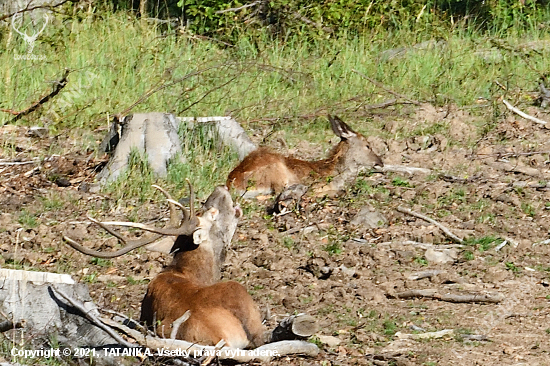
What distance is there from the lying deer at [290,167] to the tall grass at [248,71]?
460 mm

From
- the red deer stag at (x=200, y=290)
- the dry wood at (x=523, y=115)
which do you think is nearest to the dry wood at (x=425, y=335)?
the red deer stag at (x=200, y=290)

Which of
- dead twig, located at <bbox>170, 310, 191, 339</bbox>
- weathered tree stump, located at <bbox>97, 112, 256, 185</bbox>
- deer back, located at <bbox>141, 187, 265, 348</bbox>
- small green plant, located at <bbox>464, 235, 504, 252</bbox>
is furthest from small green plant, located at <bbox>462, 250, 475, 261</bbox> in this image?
weathered tree stump, located at <bbox>97, 112, 256, 185</bbox>

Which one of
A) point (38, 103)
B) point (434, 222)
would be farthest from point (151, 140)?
point (434, 222)

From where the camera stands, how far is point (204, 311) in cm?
532

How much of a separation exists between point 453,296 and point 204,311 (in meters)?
2.12

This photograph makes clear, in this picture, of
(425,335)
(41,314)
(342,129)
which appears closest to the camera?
(41,314)

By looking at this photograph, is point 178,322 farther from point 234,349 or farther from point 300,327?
point 300,327

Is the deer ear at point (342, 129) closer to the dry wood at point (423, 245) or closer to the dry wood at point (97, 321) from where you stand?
the dry wood at point (423, 245)

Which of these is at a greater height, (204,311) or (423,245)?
(204,311)

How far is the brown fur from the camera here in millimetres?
5246

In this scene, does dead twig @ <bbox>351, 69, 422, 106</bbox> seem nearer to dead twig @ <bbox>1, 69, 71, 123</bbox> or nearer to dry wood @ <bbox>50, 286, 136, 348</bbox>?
dead twig @ <bbox>1, 69, 71, 123</bbox>

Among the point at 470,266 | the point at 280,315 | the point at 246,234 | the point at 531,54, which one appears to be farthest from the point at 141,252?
the point at 531,54

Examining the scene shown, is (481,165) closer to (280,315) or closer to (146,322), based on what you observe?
(280,315)

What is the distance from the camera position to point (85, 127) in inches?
416
